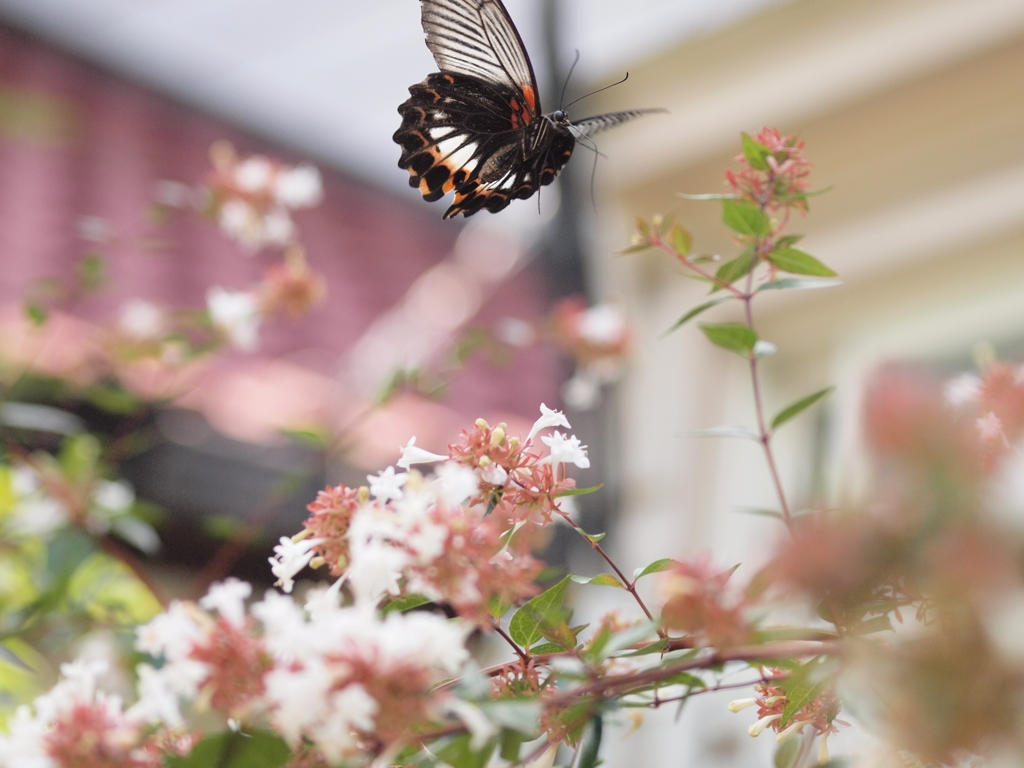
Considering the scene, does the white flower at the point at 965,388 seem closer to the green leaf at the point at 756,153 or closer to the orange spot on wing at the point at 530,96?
the green leaf at the point at 756,153

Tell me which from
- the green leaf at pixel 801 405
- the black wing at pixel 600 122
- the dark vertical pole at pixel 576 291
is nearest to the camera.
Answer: the green leaf at pixel 801 405

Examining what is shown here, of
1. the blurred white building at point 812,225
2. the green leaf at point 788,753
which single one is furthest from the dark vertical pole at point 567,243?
the green leaf at point 788,753

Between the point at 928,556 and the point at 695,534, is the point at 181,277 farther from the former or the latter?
the point at 928,556

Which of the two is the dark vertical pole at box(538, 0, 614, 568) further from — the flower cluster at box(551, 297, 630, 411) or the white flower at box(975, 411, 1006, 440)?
the white flower at box(975, 411, 1006, 440)

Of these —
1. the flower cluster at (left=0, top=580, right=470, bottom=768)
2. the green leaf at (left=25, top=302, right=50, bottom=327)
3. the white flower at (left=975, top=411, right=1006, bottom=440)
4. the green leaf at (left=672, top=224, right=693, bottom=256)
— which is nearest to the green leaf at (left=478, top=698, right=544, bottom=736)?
the flower cluster at (left=0, top=580, right=470, bottom=768)

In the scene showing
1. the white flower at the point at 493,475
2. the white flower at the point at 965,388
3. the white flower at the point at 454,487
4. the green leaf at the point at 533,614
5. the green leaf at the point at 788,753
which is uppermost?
the white flower at the point at 965,388

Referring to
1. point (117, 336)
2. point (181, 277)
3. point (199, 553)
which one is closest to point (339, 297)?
point (181, 277)

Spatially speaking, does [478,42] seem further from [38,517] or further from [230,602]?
[38,517]
